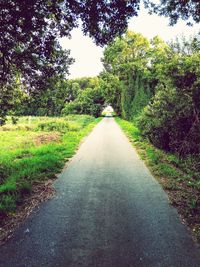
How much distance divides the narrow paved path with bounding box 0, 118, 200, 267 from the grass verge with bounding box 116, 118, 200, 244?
10.1 inches

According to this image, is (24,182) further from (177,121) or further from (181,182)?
(177,121)

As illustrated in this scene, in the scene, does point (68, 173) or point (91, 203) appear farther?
point (68, 173)

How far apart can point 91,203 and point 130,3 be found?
5.53m

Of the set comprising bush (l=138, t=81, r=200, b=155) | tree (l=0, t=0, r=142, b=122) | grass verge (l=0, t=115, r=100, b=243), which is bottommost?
grass verge (l=0, t=115, r=100, b=243)

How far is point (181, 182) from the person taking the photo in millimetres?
8062

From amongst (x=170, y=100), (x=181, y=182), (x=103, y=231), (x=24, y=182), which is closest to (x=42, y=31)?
(x=24, y=182)

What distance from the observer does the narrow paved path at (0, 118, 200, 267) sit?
3.92 m

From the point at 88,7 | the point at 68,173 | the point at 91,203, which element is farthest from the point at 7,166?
the point at 88,7

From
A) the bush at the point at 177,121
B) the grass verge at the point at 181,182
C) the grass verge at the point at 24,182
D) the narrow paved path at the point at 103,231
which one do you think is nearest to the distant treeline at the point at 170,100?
the bush at the point at 177,121

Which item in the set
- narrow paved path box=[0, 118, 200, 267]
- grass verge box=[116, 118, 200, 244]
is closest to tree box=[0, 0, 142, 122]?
narrow paved path box=[0, 118, 200, 267]

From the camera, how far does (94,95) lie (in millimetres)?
59281

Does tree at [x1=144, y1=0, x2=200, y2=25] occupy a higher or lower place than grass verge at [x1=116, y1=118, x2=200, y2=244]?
higher

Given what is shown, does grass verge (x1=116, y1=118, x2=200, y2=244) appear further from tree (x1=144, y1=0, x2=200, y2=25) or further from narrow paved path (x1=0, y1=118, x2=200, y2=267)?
tree (x1=144, y1=0, x2=200, y2=25)

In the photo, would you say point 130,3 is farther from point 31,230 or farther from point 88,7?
point 31,230
